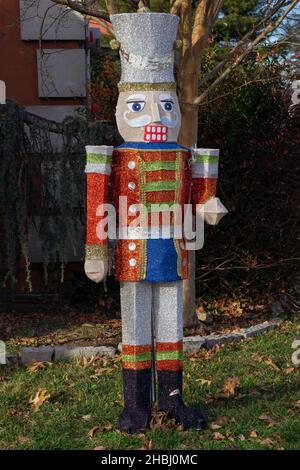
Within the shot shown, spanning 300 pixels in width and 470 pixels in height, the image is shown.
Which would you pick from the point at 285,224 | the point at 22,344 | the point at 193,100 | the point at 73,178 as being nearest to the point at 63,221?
the point at 73,178

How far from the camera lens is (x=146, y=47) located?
3.85 m

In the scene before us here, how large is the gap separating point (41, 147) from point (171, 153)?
254cm

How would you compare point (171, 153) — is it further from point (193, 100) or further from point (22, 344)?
point (22, 344)

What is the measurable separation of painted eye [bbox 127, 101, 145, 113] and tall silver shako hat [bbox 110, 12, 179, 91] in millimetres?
83

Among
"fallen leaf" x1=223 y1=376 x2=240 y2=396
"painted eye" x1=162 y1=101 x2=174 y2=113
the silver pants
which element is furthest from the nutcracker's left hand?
"fallen leaf" x1=223 y1=376 x2=240 y2=396

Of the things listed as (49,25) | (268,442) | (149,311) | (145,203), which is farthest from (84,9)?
(268,442)

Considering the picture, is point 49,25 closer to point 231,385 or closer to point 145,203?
point 145,203

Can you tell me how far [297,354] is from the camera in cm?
546

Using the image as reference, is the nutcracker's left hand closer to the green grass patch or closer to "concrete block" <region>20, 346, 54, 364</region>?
the green grass patch

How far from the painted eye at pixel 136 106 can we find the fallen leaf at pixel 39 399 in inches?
76.9

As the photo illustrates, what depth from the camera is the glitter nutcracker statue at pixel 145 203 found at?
3.85 metres

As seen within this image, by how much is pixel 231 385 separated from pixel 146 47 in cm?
227

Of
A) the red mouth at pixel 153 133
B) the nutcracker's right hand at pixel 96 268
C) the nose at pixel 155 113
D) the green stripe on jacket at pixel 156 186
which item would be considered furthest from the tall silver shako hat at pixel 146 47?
the nutcracker's right hand at pixel 96 268

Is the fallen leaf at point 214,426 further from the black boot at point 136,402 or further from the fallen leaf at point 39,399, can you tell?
the fallen leaf at point 39,399
